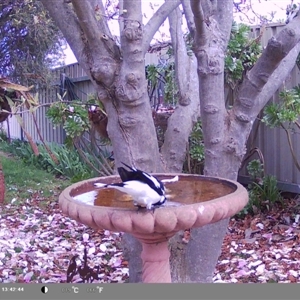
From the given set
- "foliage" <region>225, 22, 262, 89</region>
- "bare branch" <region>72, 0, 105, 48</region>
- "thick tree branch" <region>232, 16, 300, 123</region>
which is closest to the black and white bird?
"bare branch" <region>72, 0, 105, 48</region>

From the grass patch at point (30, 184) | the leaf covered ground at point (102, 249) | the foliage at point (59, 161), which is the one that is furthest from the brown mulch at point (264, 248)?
the grass patch at point (30, 184)

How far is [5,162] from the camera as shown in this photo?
7582 millimetres

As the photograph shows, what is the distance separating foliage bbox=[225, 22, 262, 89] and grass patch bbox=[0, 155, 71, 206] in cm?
238

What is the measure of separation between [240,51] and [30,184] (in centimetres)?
318

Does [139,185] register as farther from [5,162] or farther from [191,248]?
[5,162]

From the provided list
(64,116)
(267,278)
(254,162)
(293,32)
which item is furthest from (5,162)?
(293,32)

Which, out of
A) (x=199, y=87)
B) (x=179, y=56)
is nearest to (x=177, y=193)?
(x=199, y=87)

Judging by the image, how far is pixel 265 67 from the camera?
2227 mm

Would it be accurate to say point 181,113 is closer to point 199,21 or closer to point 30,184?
point 199,21

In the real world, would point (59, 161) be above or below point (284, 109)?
below

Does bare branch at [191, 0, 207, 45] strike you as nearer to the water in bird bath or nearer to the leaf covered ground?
the water in bird bath

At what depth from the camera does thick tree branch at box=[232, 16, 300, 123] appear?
2127 mm

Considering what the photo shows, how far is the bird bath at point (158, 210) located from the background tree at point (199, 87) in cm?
27

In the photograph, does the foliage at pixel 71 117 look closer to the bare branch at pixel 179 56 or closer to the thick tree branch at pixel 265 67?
the bare branch at pixel 179 56
